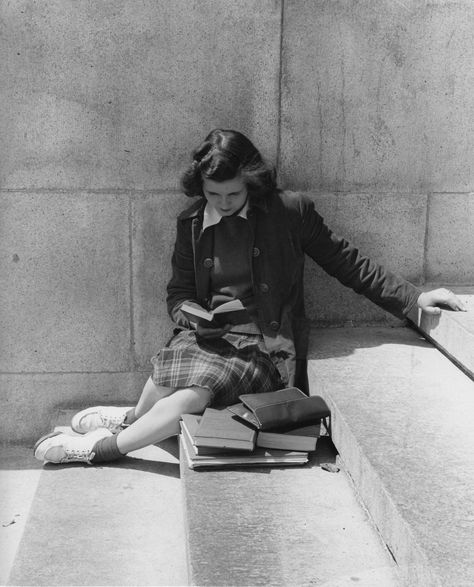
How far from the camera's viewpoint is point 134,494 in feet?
12.4

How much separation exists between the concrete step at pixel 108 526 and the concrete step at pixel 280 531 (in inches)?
12.3

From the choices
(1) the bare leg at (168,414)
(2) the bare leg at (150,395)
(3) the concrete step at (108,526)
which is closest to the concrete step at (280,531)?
(3) the concrete step at (108,526)

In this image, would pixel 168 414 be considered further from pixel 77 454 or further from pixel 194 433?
pixel 77 454

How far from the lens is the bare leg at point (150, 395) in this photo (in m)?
3.98

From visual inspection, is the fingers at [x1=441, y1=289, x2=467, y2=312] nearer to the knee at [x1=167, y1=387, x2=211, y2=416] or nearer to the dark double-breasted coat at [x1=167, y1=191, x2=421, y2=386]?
the dark double-breasted coat at [x1=167, y1=191, x2=421, y2=386]

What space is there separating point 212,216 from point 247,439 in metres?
1.16

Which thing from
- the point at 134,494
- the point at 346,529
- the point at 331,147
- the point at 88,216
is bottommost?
the point at 134,494

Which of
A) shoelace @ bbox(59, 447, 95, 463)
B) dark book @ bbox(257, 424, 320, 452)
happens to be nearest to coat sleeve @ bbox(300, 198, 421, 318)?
dark book @ bbox(257, 424, 320, 452)

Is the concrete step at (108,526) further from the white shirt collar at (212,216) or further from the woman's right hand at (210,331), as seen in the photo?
the white shirt collar at (212,216)

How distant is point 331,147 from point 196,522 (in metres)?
2.19

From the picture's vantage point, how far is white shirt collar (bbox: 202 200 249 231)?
13.0 ft

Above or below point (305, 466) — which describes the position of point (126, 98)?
above

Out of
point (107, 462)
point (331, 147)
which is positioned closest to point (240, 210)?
point (331, 147)

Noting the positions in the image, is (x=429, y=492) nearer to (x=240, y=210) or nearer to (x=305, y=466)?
(x=305, y=466)
